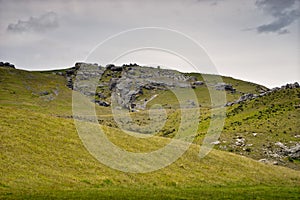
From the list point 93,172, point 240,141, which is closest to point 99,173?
point 93,172

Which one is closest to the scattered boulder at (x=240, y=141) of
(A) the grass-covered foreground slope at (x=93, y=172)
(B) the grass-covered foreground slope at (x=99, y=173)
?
(B) the grass-covered foreground slope at (x=99, y=173)

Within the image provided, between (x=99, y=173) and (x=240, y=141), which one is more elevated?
(x=240, y=141)

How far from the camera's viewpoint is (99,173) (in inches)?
1629

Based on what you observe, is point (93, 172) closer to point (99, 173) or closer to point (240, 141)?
point (99, 173)

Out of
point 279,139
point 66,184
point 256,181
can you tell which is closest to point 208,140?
point 279,139

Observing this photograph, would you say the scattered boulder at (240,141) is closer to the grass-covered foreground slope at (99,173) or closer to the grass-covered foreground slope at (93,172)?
the grass-covered foreground slope at (99,173)

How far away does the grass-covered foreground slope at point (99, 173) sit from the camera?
32.6m

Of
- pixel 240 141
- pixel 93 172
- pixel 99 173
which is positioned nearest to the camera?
pixel 93 172

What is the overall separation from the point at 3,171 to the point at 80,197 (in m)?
11.1

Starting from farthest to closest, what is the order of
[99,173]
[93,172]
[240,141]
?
[240,141]
[99,173]
[93,172]

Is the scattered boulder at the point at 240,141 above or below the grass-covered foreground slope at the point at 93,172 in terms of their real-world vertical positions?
above

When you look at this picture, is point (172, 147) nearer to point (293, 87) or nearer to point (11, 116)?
point (11, 116)

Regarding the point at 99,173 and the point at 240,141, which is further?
the point at 240,141

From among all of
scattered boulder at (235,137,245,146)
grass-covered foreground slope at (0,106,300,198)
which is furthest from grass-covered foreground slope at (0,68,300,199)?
scattered boulder at (235,137,245,146)
